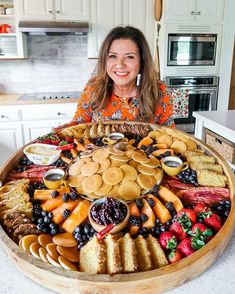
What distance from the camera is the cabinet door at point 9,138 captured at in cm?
329

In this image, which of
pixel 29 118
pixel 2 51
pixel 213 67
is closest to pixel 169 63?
pixel 213 67

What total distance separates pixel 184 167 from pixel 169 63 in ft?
8.01

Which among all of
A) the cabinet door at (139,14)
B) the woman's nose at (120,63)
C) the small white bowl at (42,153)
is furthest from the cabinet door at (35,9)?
the small white bowl at (42,153)

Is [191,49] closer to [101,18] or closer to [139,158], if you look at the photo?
[101,18]

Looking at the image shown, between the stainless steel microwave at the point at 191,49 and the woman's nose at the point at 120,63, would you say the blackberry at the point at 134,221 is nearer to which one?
the woman's nose at the point at 120,63

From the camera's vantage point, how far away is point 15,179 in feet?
4.20

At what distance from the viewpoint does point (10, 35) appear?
337 centimetres

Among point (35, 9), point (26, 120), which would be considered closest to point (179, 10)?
point (35, 9)

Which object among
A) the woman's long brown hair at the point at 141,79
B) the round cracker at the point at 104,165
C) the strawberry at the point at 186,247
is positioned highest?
the woman's long brown hair at the point at 141,79

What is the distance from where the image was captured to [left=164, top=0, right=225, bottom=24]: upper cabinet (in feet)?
10.9

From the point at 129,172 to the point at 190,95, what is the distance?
2734 millimetres

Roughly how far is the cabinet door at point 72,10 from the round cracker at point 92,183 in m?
2.79

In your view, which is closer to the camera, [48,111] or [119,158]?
[119,158]

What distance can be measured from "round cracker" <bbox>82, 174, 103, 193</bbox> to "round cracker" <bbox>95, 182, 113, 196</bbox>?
0.5 inches
